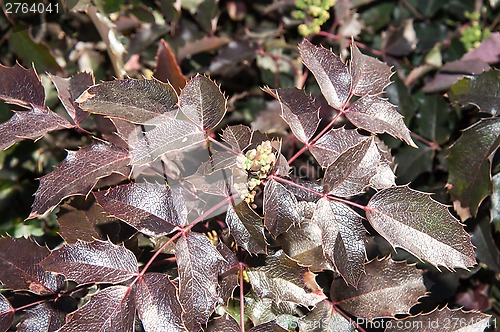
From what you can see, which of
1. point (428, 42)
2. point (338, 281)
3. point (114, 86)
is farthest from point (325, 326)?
point (428, 42)

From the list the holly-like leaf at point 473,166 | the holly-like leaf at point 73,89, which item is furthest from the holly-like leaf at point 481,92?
the holly-like leaf at point 73,89

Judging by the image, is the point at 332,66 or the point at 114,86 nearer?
the point at 114,86

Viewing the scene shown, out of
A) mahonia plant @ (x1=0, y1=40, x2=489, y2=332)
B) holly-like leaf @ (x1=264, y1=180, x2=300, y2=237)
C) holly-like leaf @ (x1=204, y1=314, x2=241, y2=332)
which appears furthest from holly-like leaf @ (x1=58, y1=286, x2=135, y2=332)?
holly-like leaf @ (x1=264, y1=180, x2=300, y2=237)

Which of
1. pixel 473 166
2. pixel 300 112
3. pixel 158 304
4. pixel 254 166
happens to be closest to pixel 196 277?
pixel 158 304

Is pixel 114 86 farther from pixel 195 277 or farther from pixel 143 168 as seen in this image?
pixel 195 277

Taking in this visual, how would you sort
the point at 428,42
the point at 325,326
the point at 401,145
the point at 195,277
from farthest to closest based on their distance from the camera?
1. the point at 428,42
2. the point at 401,145
3. the point at 325,326
4. the point at 195,277

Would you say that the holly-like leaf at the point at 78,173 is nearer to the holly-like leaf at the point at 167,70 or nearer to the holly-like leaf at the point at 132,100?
the holly-like leaf at the point at 132,100

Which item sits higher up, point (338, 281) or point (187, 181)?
point (187, 181)
